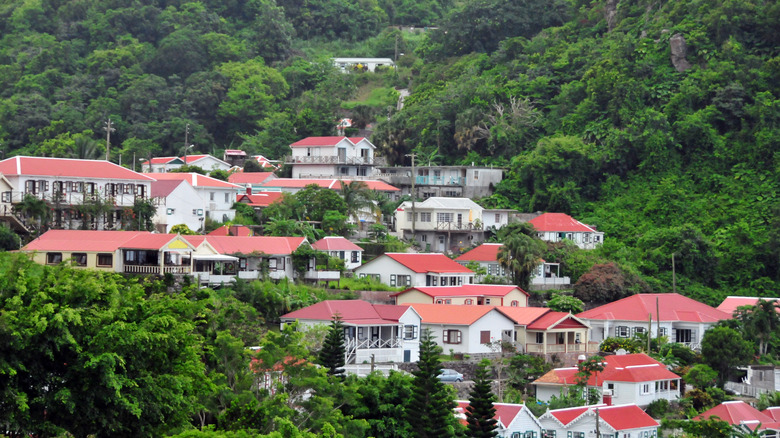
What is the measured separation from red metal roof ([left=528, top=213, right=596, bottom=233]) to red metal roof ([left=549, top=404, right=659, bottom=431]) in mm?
24393

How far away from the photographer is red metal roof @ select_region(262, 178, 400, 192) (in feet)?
237

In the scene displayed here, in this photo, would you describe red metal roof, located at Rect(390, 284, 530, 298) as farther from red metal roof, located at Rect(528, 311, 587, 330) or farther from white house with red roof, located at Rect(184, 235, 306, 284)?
white house with red roof, located at Rect(184, 235, 306, 284)

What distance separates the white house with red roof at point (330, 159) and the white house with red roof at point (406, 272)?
1890cm

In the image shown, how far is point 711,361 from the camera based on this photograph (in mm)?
55969

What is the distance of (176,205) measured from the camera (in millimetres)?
61531

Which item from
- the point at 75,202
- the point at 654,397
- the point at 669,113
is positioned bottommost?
the point at 654,397

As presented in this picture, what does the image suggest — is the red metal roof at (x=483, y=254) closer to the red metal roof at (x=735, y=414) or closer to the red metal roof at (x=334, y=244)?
the red metal roof at (x=334, y=244)

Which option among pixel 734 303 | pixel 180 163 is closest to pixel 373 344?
pixel 734 303

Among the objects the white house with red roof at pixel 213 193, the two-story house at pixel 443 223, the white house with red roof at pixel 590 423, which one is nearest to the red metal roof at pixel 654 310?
the two-story house at pixel 443 223

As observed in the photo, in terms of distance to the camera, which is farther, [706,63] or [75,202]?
[706,63]

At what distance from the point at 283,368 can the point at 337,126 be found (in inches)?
2099

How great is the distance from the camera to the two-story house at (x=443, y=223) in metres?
70.6

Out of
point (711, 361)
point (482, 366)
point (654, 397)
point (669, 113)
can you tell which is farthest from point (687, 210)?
point (482, 366)

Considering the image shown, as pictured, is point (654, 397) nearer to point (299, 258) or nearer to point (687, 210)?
point (299, 258)
